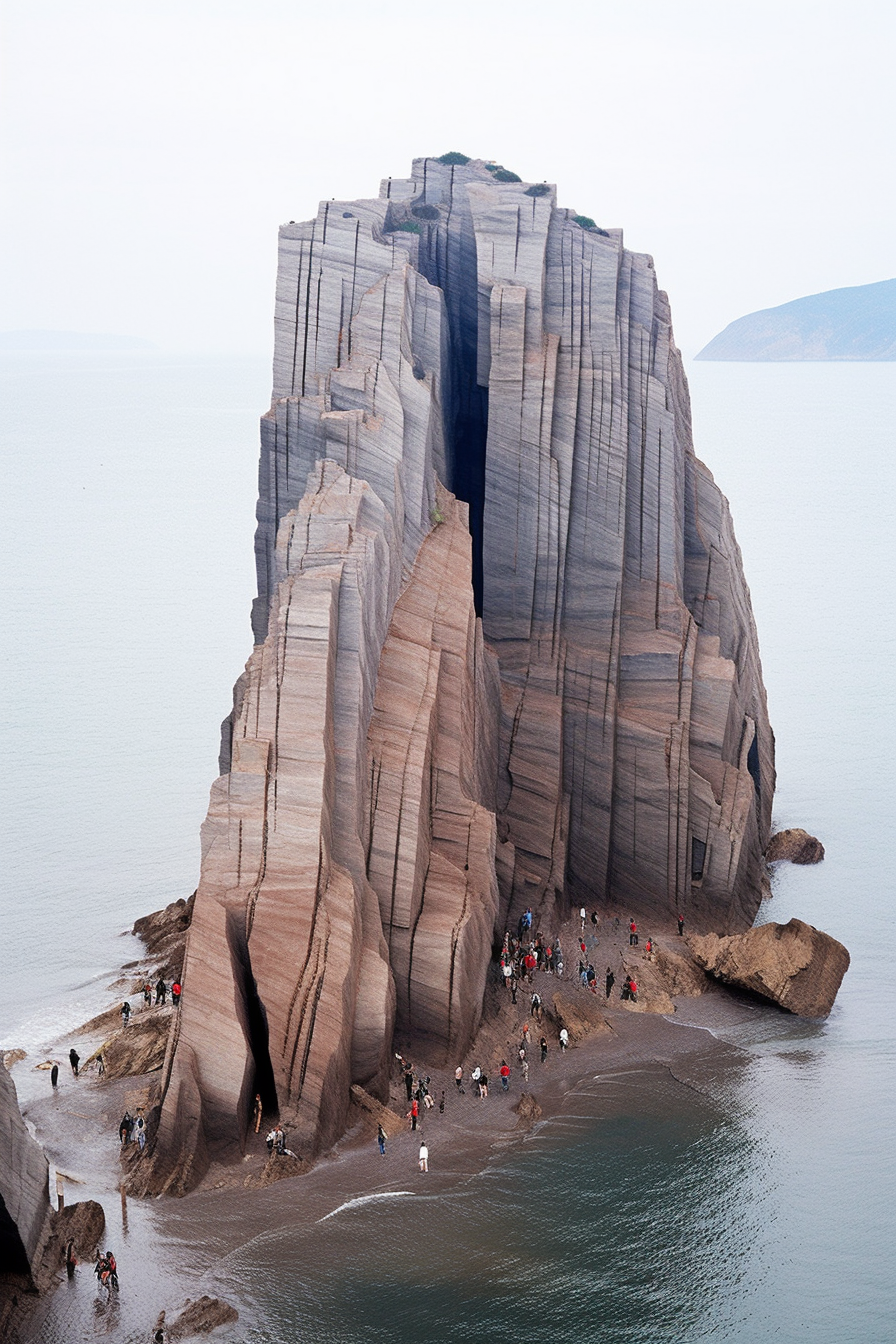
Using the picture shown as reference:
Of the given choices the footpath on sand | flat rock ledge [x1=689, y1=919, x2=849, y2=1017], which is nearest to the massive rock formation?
the footpath on sand

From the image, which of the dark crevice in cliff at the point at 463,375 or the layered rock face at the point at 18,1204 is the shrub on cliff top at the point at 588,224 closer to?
the dark crevice in cliff at the point at 463,375

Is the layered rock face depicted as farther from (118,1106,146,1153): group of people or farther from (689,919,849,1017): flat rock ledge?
(689,919,849,1017): flat rock ledge

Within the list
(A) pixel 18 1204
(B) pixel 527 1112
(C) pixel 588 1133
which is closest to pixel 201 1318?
(A) pixel 18 1204

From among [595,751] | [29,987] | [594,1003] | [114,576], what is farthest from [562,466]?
Answer: [114,576]

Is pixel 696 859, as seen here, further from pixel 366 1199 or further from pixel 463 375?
pixel 366 1199

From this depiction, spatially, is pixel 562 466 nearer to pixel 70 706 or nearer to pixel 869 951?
pixel 869 951

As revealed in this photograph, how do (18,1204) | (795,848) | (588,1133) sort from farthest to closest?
(795,848) → (588,1133) → (18,1204)

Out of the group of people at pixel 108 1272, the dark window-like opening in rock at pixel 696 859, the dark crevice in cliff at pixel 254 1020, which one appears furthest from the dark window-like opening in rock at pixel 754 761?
the group of people at pixel 108 1272
